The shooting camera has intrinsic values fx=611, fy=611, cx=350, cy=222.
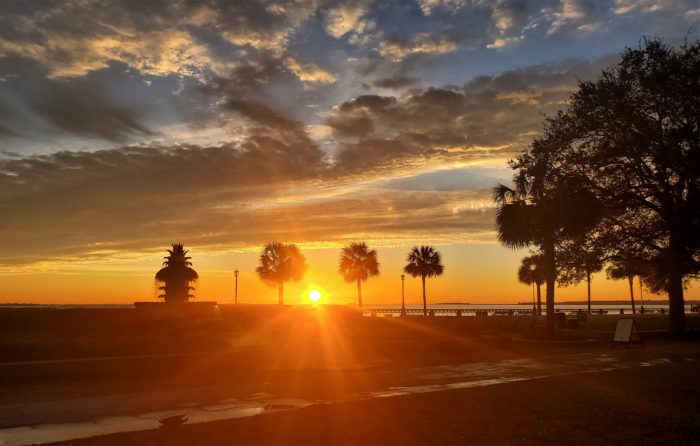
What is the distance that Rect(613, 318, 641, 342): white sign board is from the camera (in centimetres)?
2316

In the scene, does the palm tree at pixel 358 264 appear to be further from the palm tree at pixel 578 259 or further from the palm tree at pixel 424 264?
the palm tree at pixel 578 259

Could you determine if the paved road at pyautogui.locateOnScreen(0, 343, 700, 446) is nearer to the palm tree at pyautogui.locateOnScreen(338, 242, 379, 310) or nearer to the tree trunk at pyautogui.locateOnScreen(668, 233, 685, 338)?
the tree trunk at pyautogui.locateOnScreen(668, 233, 685, 338)

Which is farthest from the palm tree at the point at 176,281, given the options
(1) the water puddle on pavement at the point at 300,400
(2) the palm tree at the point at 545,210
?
(1) the water puddle on pavement at the point at 300,400

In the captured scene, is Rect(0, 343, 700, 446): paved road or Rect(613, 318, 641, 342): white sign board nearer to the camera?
Rect(0, 343, 700, 446): paved road

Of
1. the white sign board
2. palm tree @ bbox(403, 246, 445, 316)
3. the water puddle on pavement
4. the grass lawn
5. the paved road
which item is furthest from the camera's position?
palm tree @ bbox(403, 246, 445, 316)

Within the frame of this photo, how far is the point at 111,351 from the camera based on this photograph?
635 inches

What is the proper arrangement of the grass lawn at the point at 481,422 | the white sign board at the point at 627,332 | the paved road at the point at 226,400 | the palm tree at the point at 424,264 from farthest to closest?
the palm tree at the point at 424,264 < the white sign board at the point at 627,332 < the paved road at the point at 226,400 < the grass lawn at the point at 481,422

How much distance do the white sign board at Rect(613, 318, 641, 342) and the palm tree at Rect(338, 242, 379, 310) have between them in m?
53.7

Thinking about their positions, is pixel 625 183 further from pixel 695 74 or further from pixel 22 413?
pixel 22 413

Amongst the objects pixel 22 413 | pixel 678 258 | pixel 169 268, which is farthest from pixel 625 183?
pixel 169 268

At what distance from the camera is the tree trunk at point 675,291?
28328 millimetres

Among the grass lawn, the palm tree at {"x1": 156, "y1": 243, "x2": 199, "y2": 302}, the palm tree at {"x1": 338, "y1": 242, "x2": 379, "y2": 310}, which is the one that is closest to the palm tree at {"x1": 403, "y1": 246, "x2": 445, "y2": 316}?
the palm tree at {"x1": 338, "y1": 242, "x2": 379, "y2": 310}

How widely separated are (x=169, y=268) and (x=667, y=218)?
31.8 m

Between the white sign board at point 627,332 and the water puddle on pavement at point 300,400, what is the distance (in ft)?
12.8
